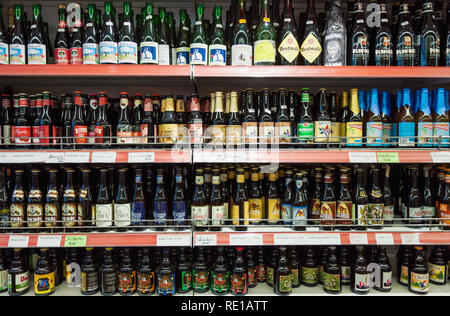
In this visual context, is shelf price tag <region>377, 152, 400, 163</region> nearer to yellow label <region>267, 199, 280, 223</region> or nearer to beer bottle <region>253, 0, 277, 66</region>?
yellow label <region>267, 199, 280, 223</region>

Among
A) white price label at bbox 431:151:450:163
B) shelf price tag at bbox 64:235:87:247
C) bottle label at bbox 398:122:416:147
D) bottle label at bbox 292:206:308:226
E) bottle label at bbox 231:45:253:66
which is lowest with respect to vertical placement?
shelf price tag at bbox 64:235:87:247

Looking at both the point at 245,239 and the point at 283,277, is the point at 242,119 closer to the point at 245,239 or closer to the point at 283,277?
the point at 245,239

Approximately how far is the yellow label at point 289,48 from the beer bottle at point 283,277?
3.89 feet

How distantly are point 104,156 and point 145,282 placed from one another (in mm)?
782

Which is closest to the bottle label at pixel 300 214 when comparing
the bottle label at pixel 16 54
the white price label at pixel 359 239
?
the white price label at pixel 359 239

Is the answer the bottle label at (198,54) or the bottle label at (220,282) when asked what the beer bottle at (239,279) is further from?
the bottle label at (198,54)

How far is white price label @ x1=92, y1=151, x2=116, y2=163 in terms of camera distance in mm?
1613

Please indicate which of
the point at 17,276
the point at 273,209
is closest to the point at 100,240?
the point at 17,276

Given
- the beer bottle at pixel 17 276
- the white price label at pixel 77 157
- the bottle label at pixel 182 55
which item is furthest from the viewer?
the bottle label at pixel 182 55

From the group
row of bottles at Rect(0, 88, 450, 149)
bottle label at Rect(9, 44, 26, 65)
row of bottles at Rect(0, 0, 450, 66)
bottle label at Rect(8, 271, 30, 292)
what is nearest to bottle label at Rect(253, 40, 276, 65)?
row of bottles at Rect(0, 0, 450, 66)

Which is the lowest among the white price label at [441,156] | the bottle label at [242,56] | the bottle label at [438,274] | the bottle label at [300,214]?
the bottle label at [438,274]

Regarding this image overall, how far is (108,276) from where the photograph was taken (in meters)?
1.74

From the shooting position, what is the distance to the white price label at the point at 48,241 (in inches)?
64.0
